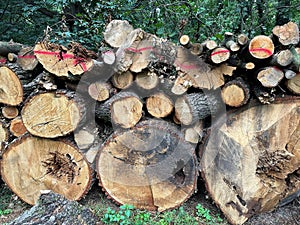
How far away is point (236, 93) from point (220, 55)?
35 cm

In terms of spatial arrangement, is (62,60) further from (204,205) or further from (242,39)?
(204,205)

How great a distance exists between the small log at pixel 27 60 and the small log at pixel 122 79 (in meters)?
0.77

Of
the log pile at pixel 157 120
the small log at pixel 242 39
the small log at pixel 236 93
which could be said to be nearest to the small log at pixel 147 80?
the log pile at pixel 157 120

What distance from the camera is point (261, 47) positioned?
2262mm

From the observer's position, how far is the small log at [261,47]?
2.25 meters

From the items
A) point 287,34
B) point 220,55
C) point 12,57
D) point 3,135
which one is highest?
point 287,34

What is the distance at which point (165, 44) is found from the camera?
8.38ft

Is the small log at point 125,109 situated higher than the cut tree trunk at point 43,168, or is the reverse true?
the small log at point 125,109

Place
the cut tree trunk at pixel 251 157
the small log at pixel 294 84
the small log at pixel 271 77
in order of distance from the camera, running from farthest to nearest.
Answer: the cut tree trunk at pixel 251 157
the small log at pixel 294 84
the small log at pixel 271 77

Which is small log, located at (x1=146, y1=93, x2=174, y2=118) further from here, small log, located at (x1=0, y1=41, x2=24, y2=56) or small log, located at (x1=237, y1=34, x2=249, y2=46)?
small log, located at (x1=0, y1=41, x2=24, y2=56)

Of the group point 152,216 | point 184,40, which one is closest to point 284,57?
point 184,40

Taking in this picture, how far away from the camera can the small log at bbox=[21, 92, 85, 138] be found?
2.52 m

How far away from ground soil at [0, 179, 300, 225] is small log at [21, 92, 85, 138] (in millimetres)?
721

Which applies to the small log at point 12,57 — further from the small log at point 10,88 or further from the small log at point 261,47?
the small log at point 261,47
